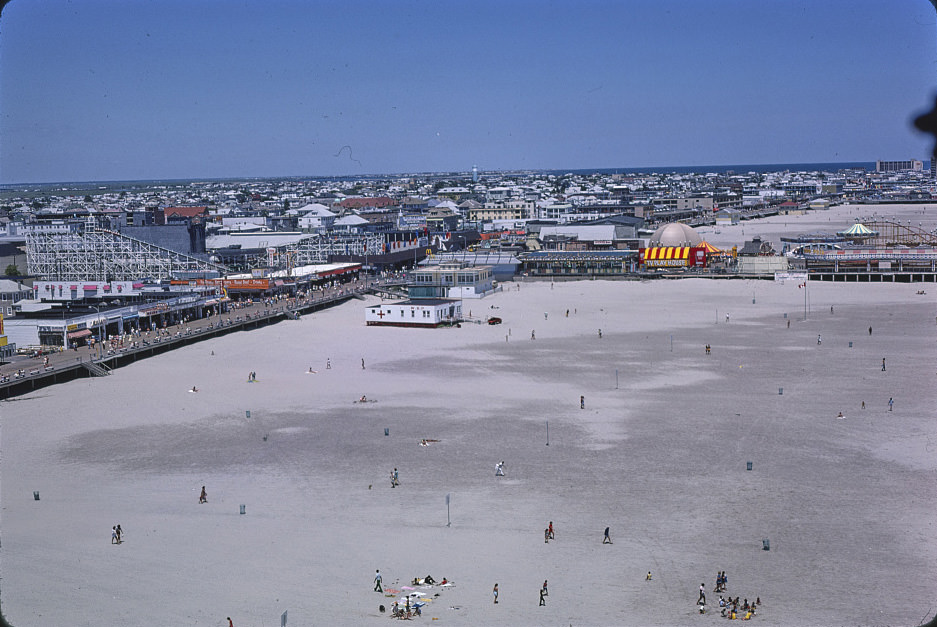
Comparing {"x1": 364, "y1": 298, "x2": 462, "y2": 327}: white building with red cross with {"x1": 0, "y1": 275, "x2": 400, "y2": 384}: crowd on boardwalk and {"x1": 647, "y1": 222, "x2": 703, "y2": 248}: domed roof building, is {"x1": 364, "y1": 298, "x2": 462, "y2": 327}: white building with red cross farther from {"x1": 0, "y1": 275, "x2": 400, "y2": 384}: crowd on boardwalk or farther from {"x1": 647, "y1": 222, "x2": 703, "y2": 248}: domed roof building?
{"x1": 647, "y1": 222, "x2": 703, "y2": 248}: domed roof building

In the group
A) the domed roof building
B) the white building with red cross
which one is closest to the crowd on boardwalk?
the white building with red cross

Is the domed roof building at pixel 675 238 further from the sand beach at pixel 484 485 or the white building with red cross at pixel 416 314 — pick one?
the sand beach at pixel 484 485

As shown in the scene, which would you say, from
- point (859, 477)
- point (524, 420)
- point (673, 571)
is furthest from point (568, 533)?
point (524, 420)

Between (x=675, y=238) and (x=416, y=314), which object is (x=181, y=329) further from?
(x=675, y=238)

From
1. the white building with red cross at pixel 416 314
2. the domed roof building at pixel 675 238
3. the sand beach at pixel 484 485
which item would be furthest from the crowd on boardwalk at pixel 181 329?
the domed roof building at pixel 675 238

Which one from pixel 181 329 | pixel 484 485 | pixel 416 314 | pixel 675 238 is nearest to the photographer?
pixel 484 485

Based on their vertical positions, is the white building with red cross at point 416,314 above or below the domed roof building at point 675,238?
below

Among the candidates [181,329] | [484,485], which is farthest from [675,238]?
[484,485]
